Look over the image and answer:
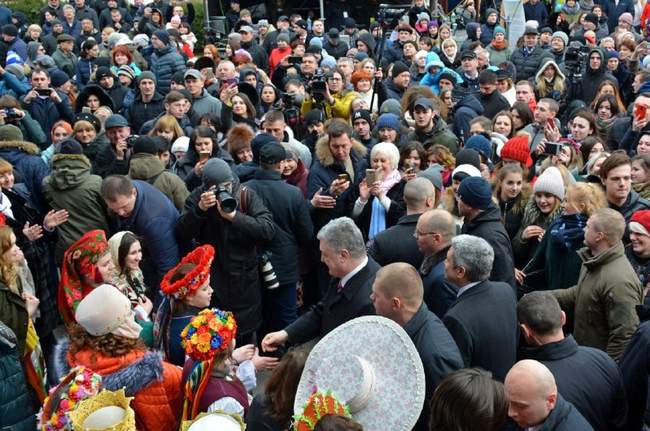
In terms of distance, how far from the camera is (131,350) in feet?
12.5

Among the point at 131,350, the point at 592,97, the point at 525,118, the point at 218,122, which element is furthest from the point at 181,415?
the point at 592,97

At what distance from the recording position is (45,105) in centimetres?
970

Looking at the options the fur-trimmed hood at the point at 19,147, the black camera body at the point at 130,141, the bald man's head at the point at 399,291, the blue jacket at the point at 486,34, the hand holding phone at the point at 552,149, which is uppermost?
the bald man's head at the point at 399,291

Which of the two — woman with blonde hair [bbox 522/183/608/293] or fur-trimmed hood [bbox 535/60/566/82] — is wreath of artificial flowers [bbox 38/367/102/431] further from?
fur-trimmed hood [bbox 535/60/566/82]

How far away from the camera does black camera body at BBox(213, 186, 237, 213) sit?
5352 mm

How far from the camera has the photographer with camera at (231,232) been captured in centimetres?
544

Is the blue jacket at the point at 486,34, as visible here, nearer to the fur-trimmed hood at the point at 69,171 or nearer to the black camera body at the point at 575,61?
the black camera body at the point at 575,61

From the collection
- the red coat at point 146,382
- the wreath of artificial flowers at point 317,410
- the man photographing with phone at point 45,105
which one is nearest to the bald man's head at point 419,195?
the red coat at point 146,382

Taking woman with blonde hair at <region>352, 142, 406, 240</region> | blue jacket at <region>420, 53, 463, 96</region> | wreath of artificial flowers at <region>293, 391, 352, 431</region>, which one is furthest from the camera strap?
blue jacket at <region>420, 53, 463, 96</region>

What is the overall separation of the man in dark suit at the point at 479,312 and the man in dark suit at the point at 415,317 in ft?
0.87

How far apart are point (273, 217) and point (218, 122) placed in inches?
99.8

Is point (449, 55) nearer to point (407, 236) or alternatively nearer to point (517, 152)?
point (517, 152)

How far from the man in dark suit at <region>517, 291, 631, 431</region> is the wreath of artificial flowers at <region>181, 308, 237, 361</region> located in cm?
138

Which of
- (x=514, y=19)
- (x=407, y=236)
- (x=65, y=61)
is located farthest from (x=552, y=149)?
(x=514, y=19)
